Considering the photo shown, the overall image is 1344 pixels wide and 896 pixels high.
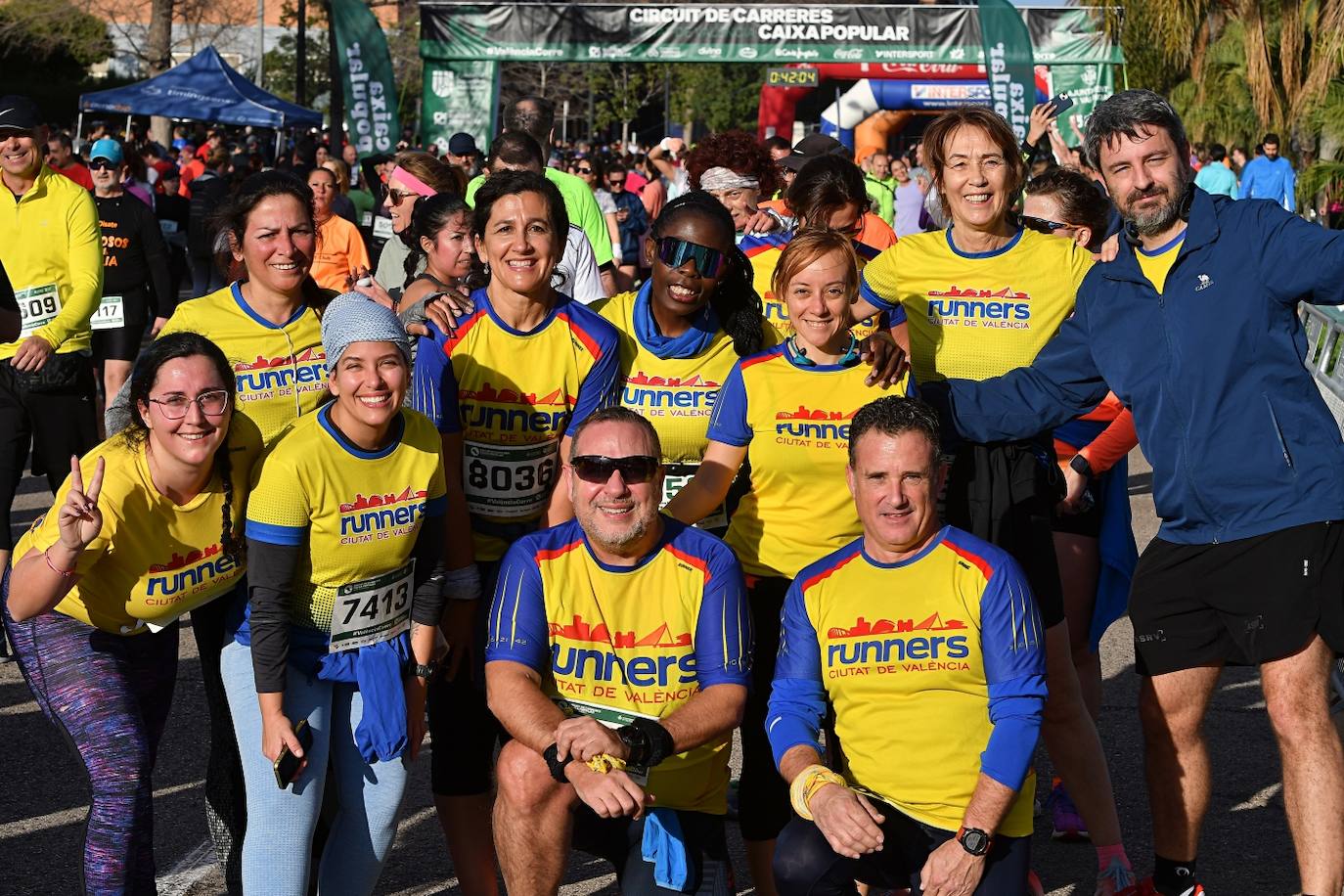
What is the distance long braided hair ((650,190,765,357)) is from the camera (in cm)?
473

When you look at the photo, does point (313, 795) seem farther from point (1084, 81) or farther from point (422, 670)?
point (1084, 81)

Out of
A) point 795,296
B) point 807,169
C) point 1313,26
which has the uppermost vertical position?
point 1313,26

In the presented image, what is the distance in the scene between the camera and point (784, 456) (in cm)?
441

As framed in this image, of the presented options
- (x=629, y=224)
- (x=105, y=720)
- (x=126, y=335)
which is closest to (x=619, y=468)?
(x=105, y=720)

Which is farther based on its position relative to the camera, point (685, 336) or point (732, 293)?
point (732, 293)

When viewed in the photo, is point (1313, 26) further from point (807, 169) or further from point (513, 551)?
point (513, 551)

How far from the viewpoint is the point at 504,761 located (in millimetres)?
3980

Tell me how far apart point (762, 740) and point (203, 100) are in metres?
25.1

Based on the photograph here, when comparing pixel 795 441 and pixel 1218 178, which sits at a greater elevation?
pixel 1218 178

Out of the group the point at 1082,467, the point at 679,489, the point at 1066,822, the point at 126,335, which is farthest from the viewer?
the point at 126,335

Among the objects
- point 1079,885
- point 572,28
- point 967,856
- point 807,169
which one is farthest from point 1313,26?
point 967,856

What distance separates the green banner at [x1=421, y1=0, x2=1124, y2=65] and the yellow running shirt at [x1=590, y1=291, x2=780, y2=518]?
20803 mm

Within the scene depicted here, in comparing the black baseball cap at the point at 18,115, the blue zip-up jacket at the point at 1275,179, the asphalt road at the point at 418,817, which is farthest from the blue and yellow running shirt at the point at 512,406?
the blue zip-up jacket at the point at 1275,179

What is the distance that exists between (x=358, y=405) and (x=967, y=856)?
1.84 meters
